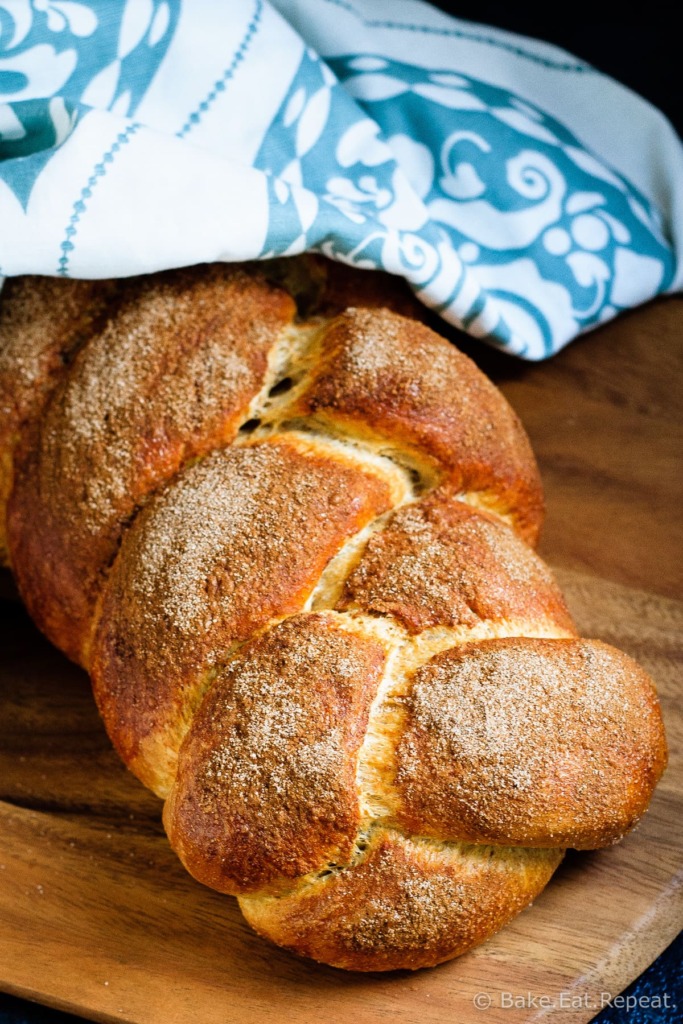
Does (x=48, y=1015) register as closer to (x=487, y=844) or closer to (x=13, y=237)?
(x=487, y=844)

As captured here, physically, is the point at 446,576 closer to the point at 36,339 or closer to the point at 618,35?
the point at 36,339

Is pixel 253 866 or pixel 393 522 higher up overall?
pixel 393 522

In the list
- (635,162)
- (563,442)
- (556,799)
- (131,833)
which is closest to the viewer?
(556,799)

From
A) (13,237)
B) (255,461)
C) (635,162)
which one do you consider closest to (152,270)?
(13,237)

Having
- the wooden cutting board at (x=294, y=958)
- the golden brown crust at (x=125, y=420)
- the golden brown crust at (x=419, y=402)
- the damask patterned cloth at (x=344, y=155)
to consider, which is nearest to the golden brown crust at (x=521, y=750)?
the wooden cutting board at (x=294, y=958)

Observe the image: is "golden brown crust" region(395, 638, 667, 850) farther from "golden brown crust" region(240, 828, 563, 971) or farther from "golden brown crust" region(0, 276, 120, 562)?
"golden brown crust" region(0, 276, 120, 562)

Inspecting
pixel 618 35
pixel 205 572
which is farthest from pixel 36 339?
pixel 618 35
